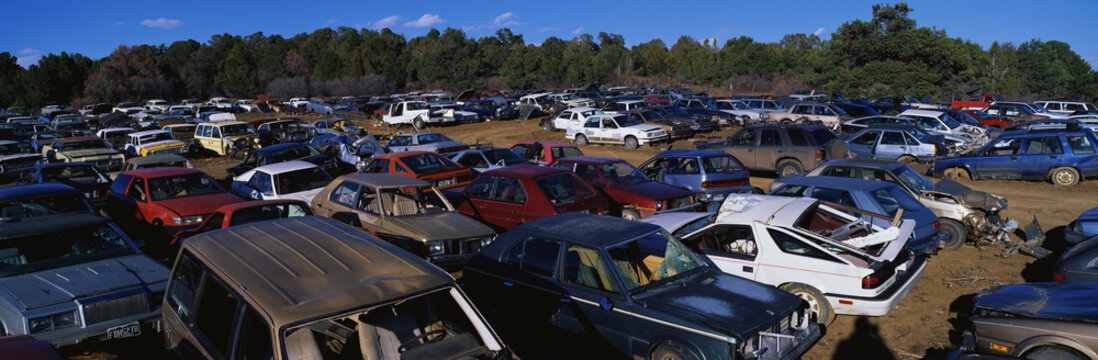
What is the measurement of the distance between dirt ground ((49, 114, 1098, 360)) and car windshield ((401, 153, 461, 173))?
748 cm

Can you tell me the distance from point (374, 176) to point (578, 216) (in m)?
4.70

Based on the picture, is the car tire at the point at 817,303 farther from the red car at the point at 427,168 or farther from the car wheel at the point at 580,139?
the car wheel at the point at 580,139

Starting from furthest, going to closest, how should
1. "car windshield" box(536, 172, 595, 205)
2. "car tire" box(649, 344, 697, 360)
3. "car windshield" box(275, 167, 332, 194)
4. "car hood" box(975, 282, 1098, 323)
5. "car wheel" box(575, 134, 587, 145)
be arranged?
1. "car wheel" box(575, 134, 587, 145)
2. "car windshield" box(275, 167, 332, 194)
3. "car windshield" box(536, 172, 595, 205)
4. "car hood" box(975, 282, 1098, 323)
5. "car tire" box(649, 344, 697, 360)

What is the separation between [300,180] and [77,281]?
21.0 ft

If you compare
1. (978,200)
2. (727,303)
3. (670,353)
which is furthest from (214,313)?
(978,200)

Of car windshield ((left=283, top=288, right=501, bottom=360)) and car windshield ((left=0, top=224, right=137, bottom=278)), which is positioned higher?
car windshield ((left=283, top=288, right=501, bottom=360))

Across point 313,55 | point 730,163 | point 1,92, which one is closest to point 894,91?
point 730,163

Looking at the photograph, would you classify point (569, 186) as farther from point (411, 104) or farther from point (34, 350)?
point (411, 104)

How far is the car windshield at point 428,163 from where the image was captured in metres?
13.5

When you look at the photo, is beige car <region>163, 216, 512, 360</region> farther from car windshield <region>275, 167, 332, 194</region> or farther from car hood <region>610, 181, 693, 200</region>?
car windshield <region>275, 167, 332, 194</region>

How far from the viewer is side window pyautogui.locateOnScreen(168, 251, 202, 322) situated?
435 centimetres

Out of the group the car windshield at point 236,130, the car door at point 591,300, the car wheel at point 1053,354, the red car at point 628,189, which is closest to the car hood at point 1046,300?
the car wheel at point 1053,354

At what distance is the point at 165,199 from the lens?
36.2 feet

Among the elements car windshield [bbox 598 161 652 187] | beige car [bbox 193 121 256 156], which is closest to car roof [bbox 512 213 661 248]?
car windshield [bbox 598 161 652 187]
